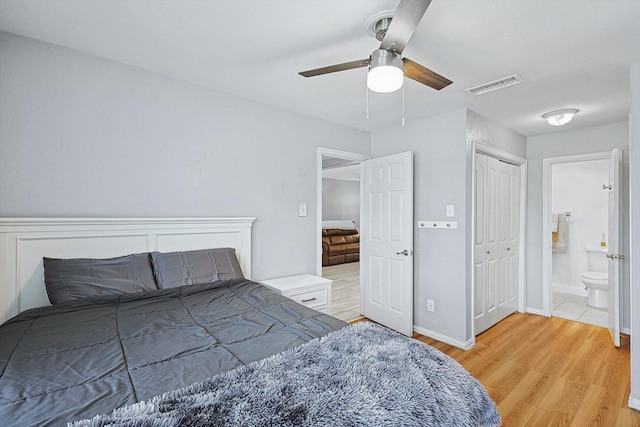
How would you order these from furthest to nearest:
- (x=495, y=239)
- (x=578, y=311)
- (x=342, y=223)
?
1. (x=342, y=223)
2. (x=578, y=311)
3. (x=495, y=239)

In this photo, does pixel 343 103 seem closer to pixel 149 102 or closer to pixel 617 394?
pixel 149 102

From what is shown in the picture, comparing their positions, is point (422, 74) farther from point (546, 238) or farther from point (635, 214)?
point (546, 238)

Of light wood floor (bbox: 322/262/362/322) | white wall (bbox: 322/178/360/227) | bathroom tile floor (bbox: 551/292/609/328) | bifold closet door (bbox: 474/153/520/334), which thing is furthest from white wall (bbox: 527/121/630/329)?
white wall (bbox: 322/178/360/227)

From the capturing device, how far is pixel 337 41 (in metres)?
1.89

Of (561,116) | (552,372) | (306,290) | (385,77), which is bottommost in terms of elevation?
(552,372)

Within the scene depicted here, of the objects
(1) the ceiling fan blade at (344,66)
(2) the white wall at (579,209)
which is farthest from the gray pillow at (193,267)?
(2) the white wall at (579,209)

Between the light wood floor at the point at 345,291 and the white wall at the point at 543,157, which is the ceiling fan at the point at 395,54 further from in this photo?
the white wall at the point at 543,157

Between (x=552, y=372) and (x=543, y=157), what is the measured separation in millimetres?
2663

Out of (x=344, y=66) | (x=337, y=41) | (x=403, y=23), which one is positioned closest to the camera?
(x=403, y=23)

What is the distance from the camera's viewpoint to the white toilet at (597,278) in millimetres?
4094

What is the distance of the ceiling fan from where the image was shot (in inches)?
50.1

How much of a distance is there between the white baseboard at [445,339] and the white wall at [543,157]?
5.29 ft

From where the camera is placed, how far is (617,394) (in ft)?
7.38

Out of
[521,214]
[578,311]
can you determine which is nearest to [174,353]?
[521,214]
